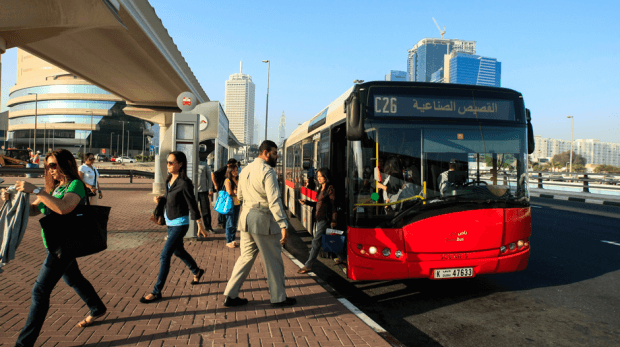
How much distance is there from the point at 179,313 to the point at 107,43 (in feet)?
37.6

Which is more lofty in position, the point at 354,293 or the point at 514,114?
the point at 514,114

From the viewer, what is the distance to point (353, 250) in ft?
17.4

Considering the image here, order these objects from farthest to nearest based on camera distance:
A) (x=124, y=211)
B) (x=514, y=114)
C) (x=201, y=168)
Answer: (x=124, y=211)
(x=201, y=168)
(x=514, y=114)

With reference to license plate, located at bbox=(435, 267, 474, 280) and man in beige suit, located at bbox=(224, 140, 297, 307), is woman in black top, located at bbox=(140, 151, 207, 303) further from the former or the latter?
license plate, located at bbox=(435, 267, 474, 280)

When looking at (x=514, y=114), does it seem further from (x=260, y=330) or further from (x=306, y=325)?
(x=260, y=330)

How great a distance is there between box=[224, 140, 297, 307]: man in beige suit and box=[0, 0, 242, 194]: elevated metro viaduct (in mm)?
7391

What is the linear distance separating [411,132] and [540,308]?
8.50 feet

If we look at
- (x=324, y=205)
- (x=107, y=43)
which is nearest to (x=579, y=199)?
(x=324, y=205)

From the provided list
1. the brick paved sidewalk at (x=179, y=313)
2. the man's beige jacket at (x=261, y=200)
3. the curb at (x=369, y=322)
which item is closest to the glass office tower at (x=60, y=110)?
the brick paved sidewalk at (x=179, y=313)

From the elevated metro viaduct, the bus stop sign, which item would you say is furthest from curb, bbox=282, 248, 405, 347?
the elevated metro viaduct

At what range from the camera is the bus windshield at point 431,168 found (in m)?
5.19

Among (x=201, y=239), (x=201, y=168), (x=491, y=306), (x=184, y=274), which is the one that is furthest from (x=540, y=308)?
(x=201, y=168)

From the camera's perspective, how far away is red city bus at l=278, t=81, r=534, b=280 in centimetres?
509

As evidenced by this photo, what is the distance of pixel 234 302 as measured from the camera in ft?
15.3
